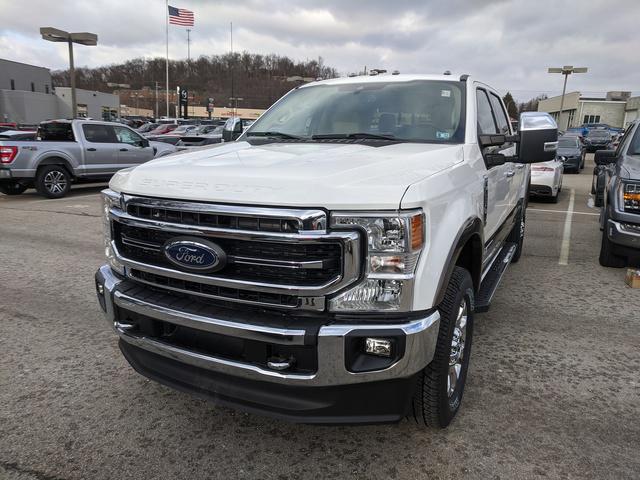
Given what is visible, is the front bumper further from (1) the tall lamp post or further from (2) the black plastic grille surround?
(1) the tall lamp post

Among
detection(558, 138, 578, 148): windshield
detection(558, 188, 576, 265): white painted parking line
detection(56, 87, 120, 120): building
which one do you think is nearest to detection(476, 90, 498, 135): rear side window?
detection(558, 188, 576, 265): white painted parking line

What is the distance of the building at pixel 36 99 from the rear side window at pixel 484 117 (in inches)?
2216

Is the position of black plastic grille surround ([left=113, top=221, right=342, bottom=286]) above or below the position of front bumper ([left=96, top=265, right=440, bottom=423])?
above

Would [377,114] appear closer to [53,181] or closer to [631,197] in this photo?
[631,197]

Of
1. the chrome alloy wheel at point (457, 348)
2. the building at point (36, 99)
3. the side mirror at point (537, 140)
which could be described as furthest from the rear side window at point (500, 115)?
the building at point (36, 99)

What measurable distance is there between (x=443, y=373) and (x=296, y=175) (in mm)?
1201

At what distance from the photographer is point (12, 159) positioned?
424 inches

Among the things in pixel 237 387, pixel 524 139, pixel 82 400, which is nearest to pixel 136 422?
pixel 82 400

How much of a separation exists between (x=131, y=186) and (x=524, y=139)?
2.45m

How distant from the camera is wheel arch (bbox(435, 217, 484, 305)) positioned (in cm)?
231

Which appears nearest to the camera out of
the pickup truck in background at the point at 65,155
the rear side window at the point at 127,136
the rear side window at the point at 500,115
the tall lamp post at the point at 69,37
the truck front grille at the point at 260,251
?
the truck front grille at the point at 260,251

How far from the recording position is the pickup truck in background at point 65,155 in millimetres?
10914

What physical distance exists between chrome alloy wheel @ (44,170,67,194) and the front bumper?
10681 mm

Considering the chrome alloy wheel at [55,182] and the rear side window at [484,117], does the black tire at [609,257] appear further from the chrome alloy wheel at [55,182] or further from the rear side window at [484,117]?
the chrome alloy wheel at [55,182]
